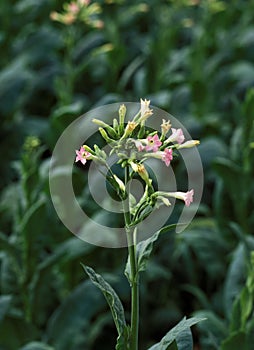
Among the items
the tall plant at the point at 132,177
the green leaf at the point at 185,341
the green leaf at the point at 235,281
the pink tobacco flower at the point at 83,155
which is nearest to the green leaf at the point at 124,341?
the tall plant at the point at 132,177

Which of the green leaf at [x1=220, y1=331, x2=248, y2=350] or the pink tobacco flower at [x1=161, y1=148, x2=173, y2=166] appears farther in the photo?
the green leaf at [x1=220, y1=331, x2=248, y2=350]

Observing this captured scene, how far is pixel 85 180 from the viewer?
2855 millimetres

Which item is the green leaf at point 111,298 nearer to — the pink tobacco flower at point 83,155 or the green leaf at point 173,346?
the green leaf at point 173,346

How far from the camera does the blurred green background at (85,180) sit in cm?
245

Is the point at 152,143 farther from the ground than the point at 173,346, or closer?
farther from the ground

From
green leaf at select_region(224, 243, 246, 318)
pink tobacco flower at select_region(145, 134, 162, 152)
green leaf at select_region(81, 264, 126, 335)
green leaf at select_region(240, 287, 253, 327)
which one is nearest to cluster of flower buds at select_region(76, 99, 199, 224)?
pink tobacco flower at select_region(145, 134, 162, 152)

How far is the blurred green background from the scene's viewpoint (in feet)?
8.05

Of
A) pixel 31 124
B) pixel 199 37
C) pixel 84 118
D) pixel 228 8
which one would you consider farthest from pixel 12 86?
pixel 228 8

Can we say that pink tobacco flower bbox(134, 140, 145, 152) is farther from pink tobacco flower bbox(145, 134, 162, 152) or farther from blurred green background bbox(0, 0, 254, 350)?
blurred green background bbox(0, 0, 254, 350)

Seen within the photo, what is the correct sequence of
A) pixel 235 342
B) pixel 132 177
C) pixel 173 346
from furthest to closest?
1. pixel 235 342
2. pixel 173 346
3. pixel 132 177

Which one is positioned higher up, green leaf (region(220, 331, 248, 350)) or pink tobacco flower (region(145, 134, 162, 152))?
pink tobacco flower (region(145, 134, 162, 152))

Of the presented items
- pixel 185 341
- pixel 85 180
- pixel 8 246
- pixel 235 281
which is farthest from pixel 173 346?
pixel 85 180

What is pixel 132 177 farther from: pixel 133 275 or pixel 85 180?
pixel 85 180

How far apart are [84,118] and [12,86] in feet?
2.83
